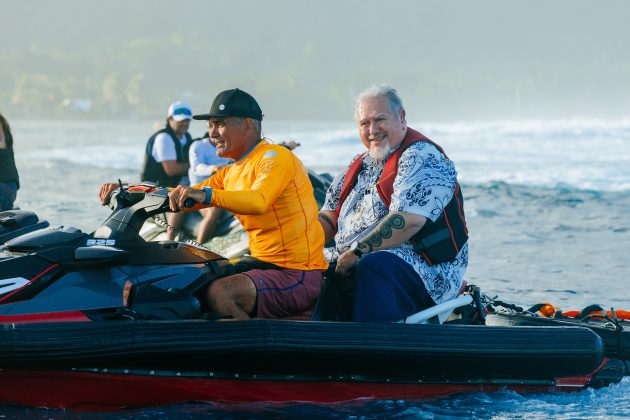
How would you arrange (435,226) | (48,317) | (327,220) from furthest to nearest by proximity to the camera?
(327,220) < (435,226) < (48,317)

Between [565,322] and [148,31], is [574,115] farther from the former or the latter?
[565,322]

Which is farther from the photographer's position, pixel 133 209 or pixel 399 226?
pixel 399 226

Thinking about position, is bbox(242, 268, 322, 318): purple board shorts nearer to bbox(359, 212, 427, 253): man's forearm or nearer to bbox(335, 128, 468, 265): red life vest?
bbox(359, 212, 427, 253): man's forearm

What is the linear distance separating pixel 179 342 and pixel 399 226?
1232 mm

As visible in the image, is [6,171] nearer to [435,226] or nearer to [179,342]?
[179,342]

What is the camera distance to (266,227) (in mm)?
4633

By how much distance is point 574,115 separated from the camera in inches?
5148

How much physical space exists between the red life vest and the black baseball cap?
0.81 metres

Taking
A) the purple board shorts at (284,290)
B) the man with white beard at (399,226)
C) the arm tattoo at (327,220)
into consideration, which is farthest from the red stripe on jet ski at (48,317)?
the arm tattoo at (327,220)

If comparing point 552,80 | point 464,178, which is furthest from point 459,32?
point 464,178

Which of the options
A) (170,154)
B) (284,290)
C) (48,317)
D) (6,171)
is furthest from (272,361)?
(170,154)

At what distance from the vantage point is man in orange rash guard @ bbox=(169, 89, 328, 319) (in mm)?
4551

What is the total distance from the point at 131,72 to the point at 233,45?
28.7m

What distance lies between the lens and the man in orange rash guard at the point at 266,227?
14.9ft
